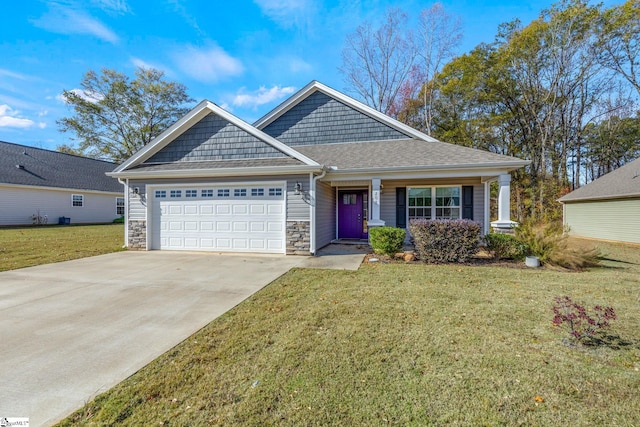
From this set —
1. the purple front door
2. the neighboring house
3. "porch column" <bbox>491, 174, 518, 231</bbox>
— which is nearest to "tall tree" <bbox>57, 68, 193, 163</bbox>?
the purple front door

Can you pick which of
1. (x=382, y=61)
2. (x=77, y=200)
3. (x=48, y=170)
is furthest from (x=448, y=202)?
(x=48, y=170)

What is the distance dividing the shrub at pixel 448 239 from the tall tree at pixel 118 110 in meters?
33.4

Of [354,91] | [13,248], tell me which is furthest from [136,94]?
[13,248]

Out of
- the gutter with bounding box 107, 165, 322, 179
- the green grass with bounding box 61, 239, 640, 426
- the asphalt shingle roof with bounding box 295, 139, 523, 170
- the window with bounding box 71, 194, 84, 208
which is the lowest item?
the green grass with bounding box 61, 239, 640, 426

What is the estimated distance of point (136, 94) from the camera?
30797 mm

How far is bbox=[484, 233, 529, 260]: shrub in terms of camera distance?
746 centimetres

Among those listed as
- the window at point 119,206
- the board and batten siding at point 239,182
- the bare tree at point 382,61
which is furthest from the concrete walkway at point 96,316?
the window at point 119,206

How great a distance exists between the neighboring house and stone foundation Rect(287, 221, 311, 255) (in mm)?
12145

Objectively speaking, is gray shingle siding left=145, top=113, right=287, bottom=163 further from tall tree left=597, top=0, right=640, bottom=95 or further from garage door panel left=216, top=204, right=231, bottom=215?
tall tree left=597, top=0, right=640, bottom=95

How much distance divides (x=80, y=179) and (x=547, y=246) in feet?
94.2

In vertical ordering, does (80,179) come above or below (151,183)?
above

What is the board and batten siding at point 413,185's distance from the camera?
1041 cm

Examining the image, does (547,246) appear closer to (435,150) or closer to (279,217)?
(435,150)

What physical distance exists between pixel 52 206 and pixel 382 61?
26.0m
